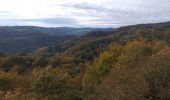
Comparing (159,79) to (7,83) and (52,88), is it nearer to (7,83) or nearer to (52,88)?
(52,88)

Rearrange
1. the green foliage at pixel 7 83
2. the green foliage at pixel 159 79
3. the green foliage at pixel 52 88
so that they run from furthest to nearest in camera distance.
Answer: the green foliage at pixel 7 83 → the green foliage at pixel 159 79 → the green foliage at pixel 52 88

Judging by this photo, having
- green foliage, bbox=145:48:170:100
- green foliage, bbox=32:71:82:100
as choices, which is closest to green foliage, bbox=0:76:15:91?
green foliage, bbox=32:71:82:100

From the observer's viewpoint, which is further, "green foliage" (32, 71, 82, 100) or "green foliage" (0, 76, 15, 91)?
"green foliage" (0, 76, 15, 91)

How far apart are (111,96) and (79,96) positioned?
4513 millimetres

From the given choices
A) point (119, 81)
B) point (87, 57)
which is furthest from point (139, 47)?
point (87, 57)

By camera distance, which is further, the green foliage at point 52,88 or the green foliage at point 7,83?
the green foliage at point 7,83

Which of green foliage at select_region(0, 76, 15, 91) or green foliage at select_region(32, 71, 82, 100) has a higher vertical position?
green foliage at select_region(32, 71, 82, 100)

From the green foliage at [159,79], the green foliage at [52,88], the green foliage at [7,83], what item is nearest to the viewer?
the green foliage at [52,88]

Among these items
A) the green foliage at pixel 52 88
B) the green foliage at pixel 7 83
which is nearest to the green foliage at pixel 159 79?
the green foliage at pixel 52 88

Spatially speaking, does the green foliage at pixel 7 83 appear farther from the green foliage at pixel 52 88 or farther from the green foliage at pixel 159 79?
the green foliage at pixel 159 79

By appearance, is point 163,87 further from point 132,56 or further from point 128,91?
point 132,56

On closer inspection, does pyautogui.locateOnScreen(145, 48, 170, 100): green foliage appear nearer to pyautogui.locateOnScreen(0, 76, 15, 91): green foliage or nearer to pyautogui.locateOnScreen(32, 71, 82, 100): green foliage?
pyautogui.locateOnScreen(32, 71, 82, 100): green foliage

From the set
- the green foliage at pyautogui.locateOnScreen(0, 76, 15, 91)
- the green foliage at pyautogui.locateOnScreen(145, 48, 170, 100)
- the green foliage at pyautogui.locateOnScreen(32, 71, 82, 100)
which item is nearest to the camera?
the green foliage at pyautogui.locateOnScreen(32, 71, 82, 100)

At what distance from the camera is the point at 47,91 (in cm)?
4294
